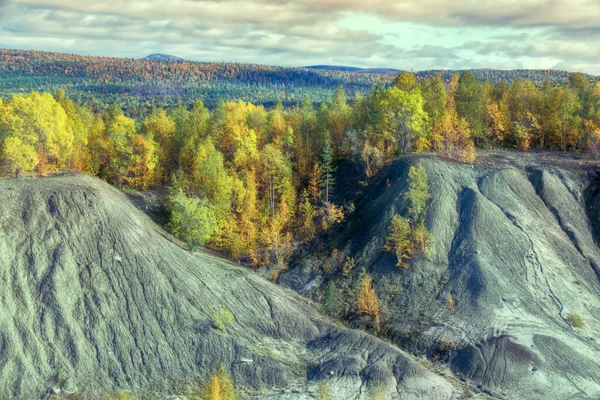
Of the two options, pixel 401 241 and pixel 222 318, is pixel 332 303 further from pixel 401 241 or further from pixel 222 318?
pixel 222 318

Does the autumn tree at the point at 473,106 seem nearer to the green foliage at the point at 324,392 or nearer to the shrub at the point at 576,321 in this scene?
the shrub at the point at 576,321

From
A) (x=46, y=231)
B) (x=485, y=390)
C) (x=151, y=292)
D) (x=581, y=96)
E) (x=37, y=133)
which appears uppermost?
(x=581, y=96)

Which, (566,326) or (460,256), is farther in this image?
(460,256)

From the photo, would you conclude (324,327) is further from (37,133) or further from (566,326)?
(37,133)

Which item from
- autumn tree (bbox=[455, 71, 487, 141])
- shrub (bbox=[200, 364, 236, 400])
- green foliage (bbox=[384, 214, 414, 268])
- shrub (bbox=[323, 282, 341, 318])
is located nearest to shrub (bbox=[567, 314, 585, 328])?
green foliage (bbox=[384, 214, 414, 268])

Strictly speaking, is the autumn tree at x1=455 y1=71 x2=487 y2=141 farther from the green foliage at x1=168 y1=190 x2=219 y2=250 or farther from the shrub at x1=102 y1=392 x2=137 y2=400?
the shrub at x1=102 y1=392 x2=137 y2=400

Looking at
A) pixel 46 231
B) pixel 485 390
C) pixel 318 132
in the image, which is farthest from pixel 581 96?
pixel 46 231

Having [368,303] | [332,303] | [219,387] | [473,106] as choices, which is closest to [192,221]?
[332,303]
